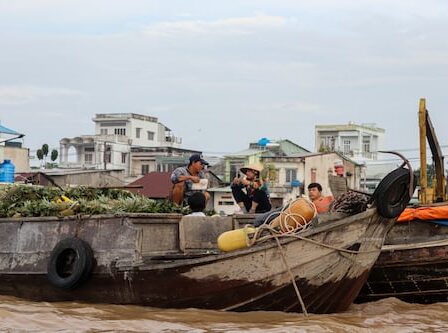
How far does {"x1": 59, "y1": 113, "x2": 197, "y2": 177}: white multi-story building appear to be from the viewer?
5062cm

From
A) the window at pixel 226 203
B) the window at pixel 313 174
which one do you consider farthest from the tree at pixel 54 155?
the window at pixel 313 174

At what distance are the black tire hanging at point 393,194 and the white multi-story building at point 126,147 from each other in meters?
39.9

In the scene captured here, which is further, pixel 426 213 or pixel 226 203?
pixel 226 203

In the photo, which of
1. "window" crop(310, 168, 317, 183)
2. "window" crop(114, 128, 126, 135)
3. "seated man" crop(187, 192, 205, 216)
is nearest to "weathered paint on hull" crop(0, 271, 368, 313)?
"seated man" crop(187, 192, 205, 216)

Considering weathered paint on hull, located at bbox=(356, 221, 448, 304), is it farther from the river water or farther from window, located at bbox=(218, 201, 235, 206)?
window, located at bbox=(218, 201, 235, 206)

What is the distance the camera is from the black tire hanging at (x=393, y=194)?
24.0 ft

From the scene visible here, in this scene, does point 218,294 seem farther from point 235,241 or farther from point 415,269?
point 415,269

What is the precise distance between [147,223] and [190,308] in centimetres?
103

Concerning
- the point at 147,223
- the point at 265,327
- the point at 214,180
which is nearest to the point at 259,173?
the point at 147,223

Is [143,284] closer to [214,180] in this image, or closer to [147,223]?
[147,223]

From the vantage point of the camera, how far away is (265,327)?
715cm

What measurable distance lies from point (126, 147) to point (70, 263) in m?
45.5

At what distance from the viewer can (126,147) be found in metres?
53.5

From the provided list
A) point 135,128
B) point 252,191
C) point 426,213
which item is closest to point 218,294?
point 426,213
